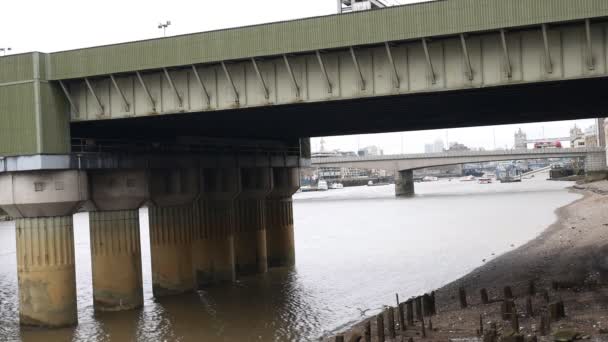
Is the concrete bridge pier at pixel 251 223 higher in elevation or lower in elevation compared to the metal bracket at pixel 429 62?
lower

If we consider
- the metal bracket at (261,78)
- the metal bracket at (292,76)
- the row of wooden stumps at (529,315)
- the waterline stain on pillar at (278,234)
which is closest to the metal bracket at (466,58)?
the metal bracket at (292,76)

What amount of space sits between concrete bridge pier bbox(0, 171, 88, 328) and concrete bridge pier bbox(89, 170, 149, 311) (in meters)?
2.92

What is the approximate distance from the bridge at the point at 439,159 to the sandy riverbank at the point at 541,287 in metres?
77.2

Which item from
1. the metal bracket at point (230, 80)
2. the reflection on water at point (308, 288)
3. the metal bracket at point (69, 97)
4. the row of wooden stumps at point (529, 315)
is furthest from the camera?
the metal bracket at point (69, 97)

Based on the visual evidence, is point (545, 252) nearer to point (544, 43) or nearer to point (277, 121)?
point (277, 121)

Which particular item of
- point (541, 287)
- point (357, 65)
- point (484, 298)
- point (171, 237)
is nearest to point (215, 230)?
point (171, 237)

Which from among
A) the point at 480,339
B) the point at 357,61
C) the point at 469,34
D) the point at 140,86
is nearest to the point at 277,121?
the point at 140,86

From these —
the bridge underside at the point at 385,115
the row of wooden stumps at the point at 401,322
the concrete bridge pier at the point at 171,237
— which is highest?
the bridge underside at the point at 385,115

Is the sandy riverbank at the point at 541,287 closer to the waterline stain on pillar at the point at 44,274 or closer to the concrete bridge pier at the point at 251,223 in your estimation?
the waterline stain on pillar at the point at 44,274

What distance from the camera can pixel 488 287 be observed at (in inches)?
1216

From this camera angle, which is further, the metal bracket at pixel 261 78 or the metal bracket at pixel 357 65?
the metal bracket at pixel 261 78

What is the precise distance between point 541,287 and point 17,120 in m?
21.9

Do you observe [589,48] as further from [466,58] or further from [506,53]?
[466,58]

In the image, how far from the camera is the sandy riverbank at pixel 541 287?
2117 centimetres
